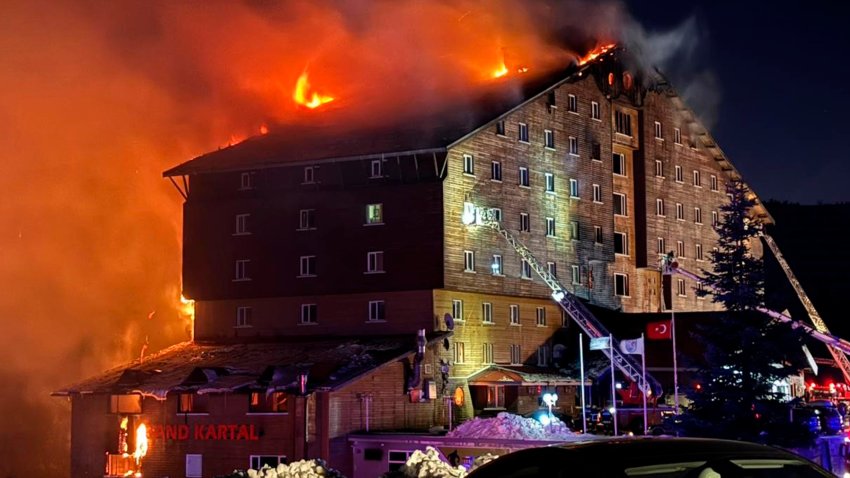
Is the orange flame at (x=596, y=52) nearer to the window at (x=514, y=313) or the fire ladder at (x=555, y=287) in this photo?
the fire ladder at (x=555, y=287)

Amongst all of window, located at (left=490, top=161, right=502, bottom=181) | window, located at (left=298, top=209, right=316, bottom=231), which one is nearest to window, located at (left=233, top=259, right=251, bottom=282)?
window, located at (left=298, top=209, right=316, bottom=231)

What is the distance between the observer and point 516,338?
63688mm

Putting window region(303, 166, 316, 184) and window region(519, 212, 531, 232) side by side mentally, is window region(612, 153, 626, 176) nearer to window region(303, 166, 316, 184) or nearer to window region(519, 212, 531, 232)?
window region(519, 212, 531, 232)

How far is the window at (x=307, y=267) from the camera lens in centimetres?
6259

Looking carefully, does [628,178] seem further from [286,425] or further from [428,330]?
[286,425]

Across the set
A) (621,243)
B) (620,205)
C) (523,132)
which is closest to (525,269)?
(523,132)

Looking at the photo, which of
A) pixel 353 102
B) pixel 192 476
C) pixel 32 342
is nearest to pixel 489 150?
pixel 353 102

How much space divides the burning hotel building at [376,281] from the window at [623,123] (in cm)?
21

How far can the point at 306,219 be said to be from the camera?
63.4 metres

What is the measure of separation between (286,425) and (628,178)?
32264mm

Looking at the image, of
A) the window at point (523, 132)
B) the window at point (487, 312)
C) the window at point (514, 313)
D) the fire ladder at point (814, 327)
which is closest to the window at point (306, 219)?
the window at point (487, 312)

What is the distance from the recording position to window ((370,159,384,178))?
200 feet

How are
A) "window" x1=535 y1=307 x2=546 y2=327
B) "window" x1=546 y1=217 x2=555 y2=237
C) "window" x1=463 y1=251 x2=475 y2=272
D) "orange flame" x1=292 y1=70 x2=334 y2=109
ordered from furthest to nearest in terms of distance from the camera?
1. "orange flame" x1=292 y1=70 x2=334 y2=109
2. "window" x1=546 y1=217 x2=555 y2=237
3. "window" x1=535 y1=307 x2=546 y2=327
4. "window" x1=463 y1=251 x2=475 y2=272

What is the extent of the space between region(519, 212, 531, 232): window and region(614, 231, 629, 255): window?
10190mm
